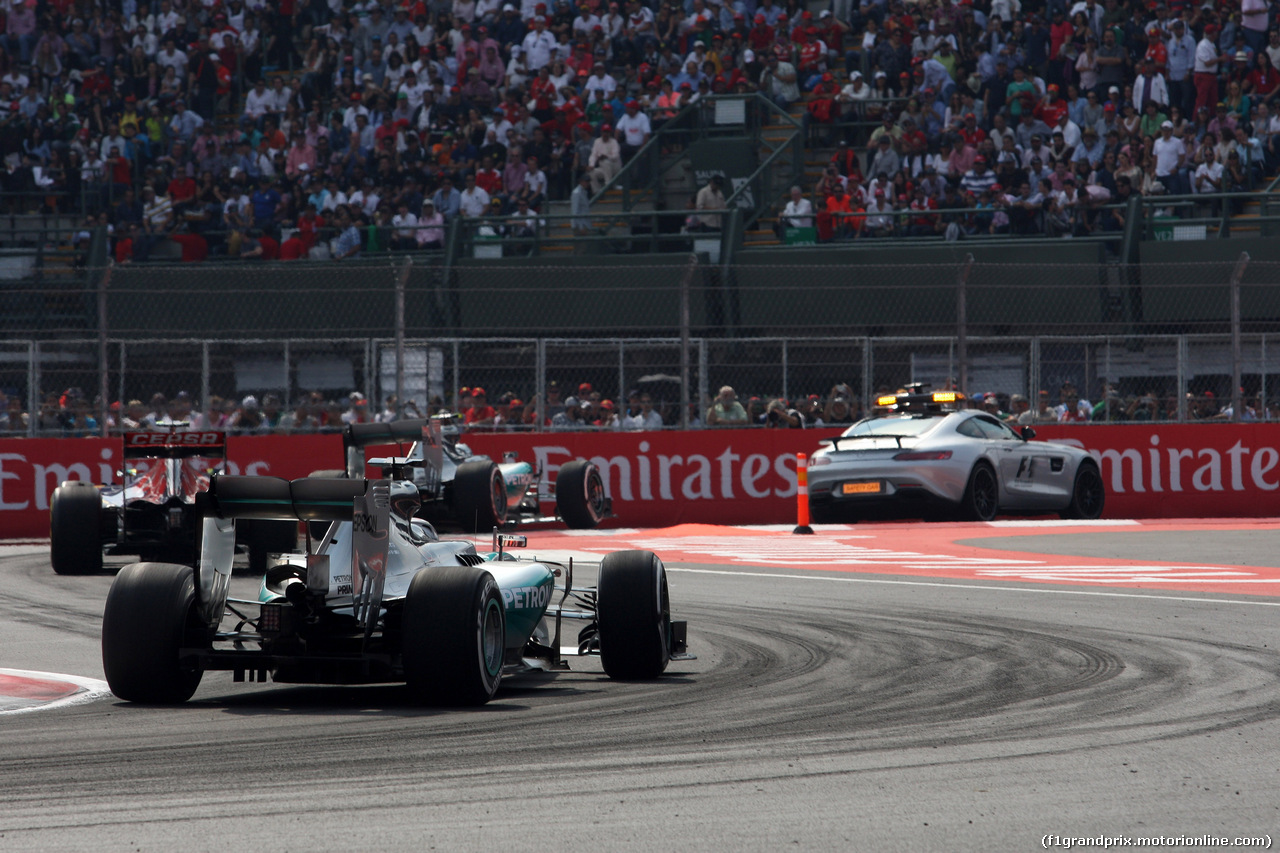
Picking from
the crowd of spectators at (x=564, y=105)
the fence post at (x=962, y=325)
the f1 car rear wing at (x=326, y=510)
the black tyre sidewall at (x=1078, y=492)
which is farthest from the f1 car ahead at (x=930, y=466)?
the f1 car rear wing at (x=326, y=510)

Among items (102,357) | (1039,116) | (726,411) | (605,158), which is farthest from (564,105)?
(102,357)

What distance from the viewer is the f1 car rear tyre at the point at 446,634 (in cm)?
658

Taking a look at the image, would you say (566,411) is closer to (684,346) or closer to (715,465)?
(684,346)

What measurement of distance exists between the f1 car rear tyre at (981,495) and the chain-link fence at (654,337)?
1569 mm

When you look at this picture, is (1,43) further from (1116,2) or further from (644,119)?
(1116,2)

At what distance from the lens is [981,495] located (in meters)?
17.4

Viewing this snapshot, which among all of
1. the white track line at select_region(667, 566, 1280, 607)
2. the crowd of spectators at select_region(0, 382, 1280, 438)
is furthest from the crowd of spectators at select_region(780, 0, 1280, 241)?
the white track line at select_region(667, 566, 1280, 607)

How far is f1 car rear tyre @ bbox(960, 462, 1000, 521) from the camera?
17172mm

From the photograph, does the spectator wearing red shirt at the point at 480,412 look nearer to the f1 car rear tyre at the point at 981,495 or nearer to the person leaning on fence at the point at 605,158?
the f1 car rear tyre at the point at 981,495

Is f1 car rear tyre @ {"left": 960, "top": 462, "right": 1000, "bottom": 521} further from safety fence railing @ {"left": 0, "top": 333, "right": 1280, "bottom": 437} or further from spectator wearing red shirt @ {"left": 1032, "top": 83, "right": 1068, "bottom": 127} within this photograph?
spectator wearing red shirt @ {"left": 1032, "top": 83, "right": 1068, "bottom": 127}

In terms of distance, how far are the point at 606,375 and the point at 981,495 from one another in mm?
4354

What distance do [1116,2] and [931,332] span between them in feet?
22.9

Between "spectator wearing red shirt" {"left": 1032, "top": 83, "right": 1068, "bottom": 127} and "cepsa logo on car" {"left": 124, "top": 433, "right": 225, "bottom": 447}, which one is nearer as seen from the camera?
"cepsa logo on car" {"left": 124, "top": 433, "right": 225, "bottom": 447}

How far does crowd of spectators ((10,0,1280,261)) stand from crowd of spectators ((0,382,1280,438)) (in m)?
3.77
